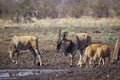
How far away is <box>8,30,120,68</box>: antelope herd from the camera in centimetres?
848

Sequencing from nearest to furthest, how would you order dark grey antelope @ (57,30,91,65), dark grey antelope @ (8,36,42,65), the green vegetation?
dark grey antelope @ (57,30,91,65)
dark grey antelope @ (8,36,42,65)
the green vegetation

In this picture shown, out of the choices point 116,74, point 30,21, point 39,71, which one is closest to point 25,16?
point 30,21

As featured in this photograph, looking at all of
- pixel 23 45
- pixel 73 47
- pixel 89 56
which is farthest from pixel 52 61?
pixel 89 56

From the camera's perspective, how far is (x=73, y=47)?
9.23 meters

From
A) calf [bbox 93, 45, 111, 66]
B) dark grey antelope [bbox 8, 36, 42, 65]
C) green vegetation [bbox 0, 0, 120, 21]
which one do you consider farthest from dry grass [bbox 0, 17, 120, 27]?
calf [bbox 93, 45, 111, 66]

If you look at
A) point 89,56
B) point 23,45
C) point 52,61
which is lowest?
point 52,61

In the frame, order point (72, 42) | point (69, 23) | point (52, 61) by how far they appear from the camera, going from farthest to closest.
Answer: point (69, 23) → point (72, 42) → point (52, 61)

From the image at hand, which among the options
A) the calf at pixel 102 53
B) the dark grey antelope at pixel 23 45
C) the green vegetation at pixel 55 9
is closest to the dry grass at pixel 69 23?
the green vegetation at pixel 55 9

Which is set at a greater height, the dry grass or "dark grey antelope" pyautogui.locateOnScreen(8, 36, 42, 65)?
the dry grass

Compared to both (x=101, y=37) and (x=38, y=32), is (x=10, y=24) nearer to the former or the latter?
(x=38, y=32)

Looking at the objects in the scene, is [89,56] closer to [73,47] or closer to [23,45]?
[73,47]

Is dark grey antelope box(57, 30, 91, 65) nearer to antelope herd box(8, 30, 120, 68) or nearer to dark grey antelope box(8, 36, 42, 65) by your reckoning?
antelope herd box(8, 30, 120, 68)

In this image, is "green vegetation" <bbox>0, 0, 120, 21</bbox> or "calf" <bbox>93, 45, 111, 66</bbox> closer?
"calf" <bbox>93, 45, 111, 66</bbox>

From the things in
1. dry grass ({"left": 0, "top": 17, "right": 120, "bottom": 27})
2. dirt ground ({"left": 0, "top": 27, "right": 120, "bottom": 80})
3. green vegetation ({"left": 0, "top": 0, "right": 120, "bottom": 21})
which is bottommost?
dirt ground ({"left": 0, "top": 27, "right": 120, "bottom": 80})
